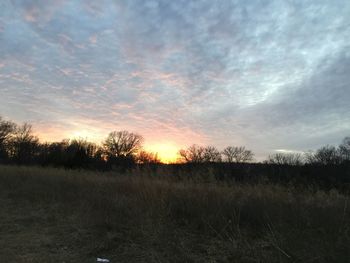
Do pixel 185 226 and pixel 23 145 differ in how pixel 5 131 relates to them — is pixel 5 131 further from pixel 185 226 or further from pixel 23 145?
pixel 185 226

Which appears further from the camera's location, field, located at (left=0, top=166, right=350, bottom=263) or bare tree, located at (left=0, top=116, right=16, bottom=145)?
bare tree, located at (left=0, top=116, right=16, bottom=145)

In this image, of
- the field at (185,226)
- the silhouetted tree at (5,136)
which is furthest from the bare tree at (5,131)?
the field at (185,226)

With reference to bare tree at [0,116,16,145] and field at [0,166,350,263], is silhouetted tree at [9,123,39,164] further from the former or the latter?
field at [0,166,350,263]

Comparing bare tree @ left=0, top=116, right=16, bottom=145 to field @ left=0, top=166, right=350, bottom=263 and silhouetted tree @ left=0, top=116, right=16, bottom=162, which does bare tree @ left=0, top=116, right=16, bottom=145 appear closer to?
silhouetted tree @ left=0, top=116, right=16, bottom=162

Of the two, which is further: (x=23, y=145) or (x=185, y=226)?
(x=23, y=145)

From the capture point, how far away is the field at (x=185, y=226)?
496cm

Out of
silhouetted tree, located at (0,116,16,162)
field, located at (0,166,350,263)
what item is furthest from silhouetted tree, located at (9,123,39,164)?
field, located at (0,166,350,263)

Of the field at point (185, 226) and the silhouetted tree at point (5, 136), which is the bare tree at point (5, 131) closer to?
the silhouetted tree at point (5, 136)

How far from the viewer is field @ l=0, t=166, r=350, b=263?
16.3 feet

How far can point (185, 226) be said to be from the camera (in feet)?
22.2

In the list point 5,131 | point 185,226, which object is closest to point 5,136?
point 5,131

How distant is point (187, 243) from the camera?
5.82 m

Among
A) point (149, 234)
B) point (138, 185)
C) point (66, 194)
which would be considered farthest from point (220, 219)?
point (66, 194)

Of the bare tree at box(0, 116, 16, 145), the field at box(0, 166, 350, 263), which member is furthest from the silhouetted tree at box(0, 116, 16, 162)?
the field at box(0, 166, 350, 263)
